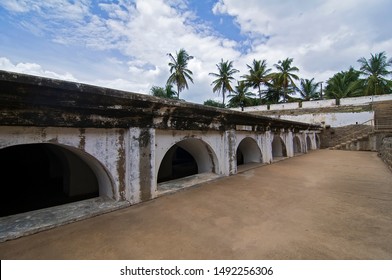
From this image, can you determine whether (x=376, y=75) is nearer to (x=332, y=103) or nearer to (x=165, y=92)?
(x=332, y=103)

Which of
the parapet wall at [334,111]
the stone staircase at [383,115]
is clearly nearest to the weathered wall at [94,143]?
the stone staircase at [383,115]

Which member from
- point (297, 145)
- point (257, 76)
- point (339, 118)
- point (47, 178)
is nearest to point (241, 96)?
point (257, 76)

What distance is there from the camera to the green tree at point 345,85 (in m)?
25.9

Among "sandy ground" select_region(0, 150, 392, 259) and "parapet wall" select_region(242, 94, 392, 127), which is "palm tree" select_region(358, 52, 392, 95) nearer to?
"parapet wall" select_region(242, 94, 392, 127)

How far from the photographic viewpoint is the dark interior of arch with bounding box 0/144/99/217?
5.18 m

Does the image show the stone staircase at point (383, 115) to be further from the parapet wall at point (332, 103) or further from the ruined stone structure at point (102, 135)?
the ruined stone structure at point (102, 135)

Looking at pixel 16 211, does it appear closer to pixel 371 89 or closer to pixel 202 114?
pixel 202 114

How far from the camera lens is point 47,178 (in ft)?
24.7

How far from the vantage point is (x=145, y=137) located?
404 centimetres

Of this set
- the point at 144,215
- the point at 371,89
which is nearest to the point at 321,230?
the point at 144,215

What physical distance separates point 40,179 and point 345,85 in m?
34.5

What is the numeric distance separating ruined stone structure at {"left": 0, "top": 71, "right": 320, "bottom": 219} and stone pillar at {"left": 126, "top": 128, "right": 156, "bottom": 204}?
0.02 metres

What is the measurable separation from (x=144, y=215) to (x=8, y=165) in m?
8.57

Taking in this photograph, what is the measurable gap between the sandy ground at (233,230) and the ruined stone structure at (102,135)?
0.80 m
